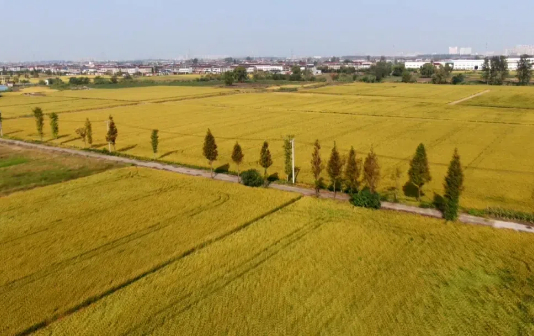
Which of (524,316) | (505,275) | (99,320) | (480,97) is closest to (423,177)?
(505,275)

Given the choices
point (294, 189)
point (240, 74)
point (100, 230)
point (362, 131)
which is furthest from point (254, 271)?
point (240, 74)

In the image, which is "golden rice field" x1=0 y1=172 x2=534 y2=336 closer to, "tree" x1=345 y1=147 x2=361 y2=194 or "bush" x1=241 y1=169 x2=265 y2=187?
"tree" x1=345 y1=147 x2=361 y2=194

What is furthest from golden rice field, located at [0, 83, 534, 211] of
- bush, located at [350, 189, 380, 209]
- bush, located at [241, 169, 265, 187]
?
bush, located at [241, 169, 265, 187]

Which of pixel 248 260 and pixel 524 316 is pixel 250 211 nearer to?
pixel 248 260

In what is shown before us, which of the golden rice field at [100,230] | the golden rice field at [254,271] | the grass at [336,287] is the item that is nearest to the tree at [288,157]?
the golden rice field at [100,230]

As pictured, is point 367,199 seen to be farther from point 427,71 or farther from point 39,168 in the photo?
point 427,71
